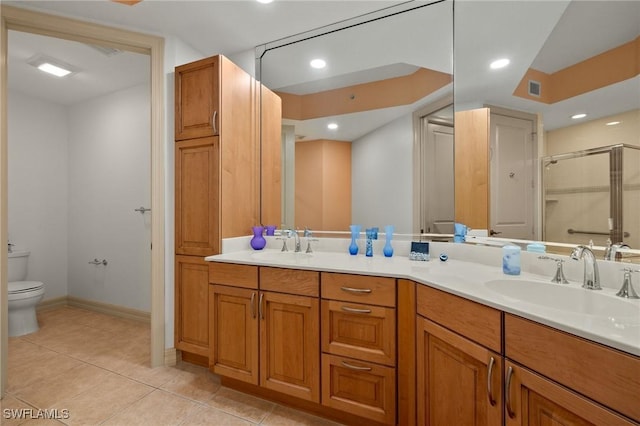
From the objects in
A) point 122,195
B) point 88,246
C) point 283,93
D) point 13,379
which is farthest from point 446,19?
point 88,246

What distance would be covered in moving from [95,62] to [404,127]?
2.76 meters

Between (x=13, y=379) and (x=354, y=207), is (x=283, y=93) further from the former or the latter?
(x=13, y=379)

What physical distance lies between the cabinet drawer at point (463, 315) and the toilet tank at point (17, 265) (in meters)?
3.85

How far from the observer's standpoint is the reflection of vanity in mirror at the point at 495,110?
43.5 inches

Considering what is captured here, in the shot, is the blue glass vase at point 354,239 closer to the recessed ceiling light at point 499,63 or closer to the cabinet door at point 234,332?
the cabinet door at point 234,332

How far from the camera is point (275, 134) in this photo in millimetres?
2314

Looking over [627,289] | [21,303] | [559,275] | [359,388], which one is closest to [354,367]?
[359,388]

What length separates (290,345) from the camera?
61.3 inches

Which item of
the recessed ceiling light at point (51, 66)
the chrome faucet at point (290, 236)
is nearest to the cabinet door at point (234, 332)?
the chrome faucet at point (290, 236)

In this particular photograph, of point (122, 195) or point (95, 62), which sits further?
point (122, 195)

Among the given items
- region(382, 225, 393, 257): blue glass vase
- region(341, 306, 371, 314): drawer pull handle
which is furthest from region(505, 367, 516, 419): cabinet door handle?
region(382, 225, 393, 257): blue glass vase

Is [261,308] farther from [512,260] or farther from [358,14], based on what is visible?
[358,14]

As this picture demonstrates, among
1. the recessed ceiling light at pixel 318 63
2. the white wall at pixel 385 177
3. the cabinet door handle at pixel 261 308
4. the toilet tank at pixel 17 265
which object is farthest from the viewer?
the toilet tank at pixel 17 265

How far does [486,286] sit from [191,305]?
189 cm
